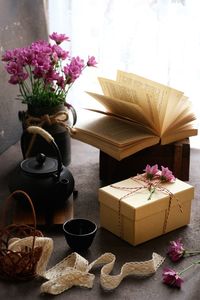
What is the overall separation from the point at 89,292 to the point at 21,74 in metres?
0.61

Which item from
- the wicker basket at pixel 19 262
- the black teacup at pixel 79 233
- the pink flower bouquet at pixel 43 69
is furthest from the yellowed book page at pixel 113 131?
the wicker basket at pixel 19 262

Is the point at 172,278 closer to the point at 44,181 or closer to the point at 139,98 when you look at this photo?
the point at 44,181

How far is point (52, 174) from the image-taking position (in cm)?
114

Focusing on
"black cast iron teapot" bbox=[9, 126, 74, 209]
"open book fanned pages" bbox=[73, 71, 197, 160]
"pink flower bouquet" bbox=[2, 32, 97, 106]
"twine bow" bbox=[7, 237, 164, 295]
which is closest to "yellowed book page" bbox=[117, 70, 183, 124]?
"open book fanned pages" bbox=[73, 71, 197, 160]

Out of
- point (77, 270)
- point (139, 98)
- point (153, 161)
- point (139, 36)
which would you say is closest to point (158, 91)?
point (139, 98)

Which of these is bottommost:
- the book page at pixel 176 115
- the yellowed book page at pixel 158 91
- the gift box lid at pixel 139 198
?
the gift box lid at pixel 139 198

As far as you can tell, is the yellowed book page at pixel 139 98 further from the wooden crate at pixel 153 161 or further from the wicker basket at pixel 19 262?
the wicker basket at pixel 19 262

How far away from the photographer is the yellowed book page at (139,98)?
49.9 inches

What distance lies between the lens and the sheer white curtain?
1543 mm

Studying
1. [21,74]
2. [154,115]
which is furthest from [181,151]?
[21,74]

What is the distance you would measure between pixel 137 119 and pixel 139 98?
62mm

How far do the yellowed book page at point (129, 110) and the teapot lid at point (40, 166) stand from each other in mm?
236

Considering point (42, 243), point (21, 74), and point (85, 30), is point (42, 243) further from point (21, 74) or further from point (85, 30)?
point (85, 30)

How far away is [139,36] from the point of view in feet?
5.24
